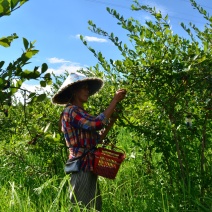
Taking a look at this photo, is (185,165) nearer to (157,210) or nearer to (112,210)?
(157,210)

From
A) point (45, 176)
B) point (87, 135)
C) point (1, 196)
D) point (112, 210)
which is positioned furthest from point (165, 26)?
point (45, 176)

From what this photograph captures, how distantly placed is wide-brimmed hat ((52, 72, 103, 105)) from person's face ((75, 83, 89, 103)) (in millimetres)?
45

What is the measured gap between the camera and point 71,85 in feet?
10.0

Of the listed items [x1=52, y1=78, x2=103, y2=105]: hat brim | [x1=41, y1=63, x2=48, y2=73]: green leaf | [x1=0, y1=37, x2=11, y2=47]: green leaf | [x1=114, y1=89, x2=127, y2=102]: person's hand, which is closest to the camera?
[x1=0, y1=37, x2=11, y2=47]: green leaf

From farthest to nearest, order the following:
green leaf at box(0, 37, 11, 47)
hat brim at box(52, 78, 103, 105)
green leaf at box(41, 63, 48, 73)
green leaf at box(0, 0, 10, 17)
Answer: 1. hat brim at box(52, 78, 103, 105)
2. green leaf at box(41, 63, 48, 73)
3. green leaf at box(0, 37, 11, 47)
4. green leaf at box(0, 0, 10, 17)

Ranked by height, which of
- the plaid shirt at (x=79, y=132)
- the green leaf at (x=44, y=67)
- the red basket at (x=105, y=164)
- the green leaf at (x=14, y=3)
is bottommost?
the red basket at (x=105, y=164)

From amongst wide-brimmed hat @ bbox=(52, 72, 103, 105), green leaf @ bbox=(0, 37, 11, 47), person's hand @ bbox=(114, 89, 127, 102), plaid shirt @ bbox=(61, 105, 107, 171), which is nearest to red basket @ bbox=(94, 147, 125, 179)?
plaid shirt @ bbox=(61, 105, 107, 171)

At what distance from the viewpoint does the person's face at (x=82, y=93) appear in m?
3.02

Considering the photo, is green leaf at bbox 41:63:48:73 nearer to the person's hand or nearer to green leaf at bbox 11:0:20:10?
green leaf at bbox 11:0:20:10

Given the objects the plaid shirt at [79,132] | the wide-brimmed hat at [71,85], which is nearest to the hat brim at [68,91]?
the wide-brimmed hat at [71,85]

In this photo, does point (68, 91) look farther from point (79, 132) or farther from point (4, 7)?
point (4, 7)

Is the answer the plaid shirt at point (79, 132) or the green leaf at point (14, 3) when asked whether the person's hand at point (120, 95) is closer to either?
the plaid shirt at point (79, 132)

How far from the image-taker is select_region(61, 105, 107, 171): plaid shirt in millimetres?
2824

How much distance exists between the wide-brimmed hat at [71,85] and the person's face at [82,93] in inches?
1.8
